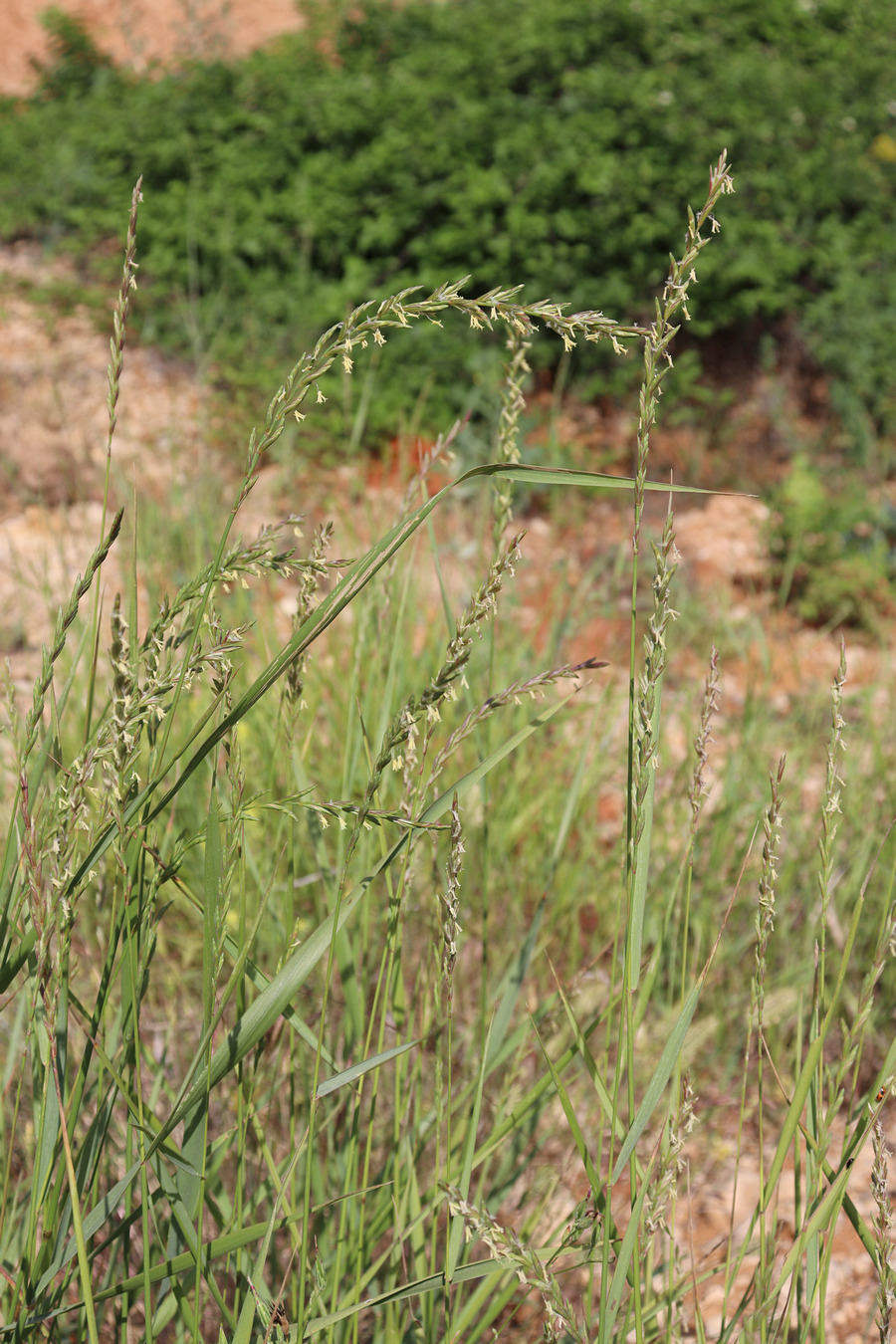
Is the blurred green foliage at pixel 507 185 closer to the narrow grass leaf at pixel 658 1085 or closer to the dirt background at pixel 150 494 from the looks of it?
the dirt background at pixel 150 494

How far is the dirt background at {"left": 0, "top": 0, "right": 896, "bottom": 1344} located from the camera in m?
2.66

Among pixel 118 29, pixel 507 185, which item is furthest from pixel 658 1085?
pixel 118 29

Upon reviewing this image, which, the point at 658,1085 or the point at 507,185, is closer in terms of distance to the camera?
the point at 658,1085

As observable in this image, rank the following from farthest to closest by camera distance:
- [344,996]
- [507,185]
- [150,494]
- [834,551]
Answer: [507,185] → [834,551] → [150,494] → [344,996]

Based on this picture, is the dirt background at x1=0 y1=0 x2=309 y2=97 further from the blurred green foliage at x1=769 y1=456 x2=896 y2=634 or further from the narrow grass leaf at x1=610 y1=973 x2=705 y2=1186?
the narrow grass leaf at x1=610 y1=973 x2=705 y2=1186

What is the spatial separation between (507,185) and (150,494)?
311 centimetres

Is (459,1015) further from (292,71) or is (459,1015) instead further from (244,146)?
(292,71)

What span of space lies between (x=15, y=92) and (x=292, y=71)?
3763mm

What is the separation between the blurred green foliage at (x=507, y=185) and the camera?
529 cm

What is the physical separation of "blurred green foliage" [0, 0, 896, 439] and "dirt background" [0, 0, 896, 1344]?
367mm

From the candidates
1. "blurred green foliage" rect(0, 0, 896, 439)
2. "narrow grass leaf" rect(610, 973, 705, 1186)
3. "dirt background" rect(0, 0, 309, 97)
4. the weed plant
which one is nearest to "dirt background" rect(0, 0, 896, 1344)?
"blurred green foliage" rect(0, 0, 896, 439)

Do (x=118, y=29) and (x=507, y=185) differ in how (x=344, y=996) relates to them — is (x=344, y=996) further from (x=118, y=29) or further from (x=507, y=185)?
(x=118, y=29)

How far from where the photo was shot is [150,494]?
320 cm

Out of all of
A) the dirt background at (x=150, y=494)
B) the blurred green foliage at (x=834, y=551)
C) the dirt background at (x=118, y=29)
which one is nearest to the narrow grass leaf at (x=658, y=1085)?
the dirt background at (x=150, y=494)
